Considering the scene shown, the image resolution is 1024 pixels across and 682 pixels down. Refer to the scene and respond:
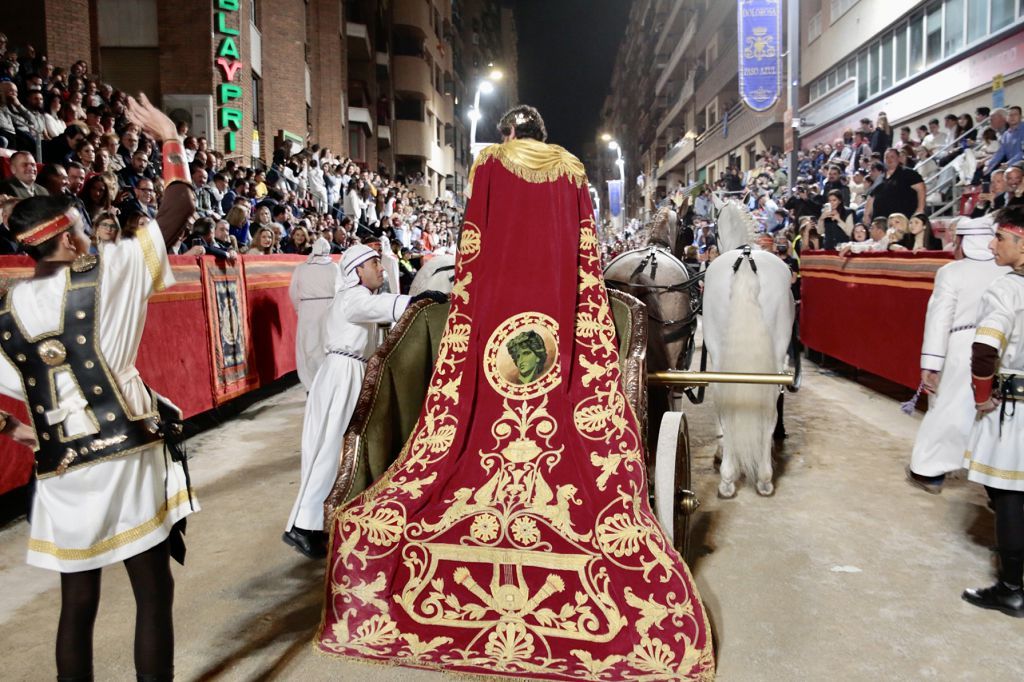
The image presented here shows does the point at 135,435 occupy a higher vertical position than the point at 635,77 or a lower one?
lower

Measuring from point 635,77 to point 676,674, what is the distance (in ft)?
305

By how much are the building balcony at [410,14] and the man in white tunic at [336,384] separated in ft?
121

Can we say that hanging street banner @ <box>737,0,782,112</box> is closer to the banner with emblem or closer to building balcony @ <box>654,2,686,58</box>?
the banner with emblem

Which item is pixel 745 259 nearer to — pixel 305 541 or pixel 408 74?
pixel 305 541

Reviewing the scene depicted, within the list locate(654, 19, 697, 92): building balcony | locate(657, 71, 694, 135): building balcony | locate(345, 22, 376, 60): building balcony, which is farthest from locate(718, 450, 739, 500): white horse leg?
locate(657, 71, 694, 135): building balcony

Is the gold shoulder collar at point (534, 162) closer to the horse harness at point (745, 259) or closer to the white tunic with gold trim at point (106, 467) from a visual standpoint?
the white tunic with gold trim at point (106, 467)

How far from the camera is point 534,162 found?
352 cm

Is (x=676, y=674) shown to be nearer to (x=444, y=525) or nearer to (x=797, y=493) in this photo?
(x=444, y=525)

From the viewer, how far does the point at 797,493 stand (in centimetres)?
541

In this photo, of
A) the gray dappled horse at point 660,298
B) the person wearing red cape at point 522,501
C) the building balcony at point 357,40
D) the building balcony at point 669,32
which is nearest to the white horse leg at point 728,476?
the gray dappled horse at point 660,298

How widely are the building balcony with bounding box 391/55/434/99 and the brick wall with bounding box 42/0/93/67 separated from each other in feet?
78.9

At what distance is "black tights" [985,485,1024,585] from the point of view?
347 cm

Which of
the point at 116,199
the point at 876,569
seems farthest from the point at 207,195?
the point at 876,569

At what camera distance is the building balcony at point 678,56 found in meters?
47.4
